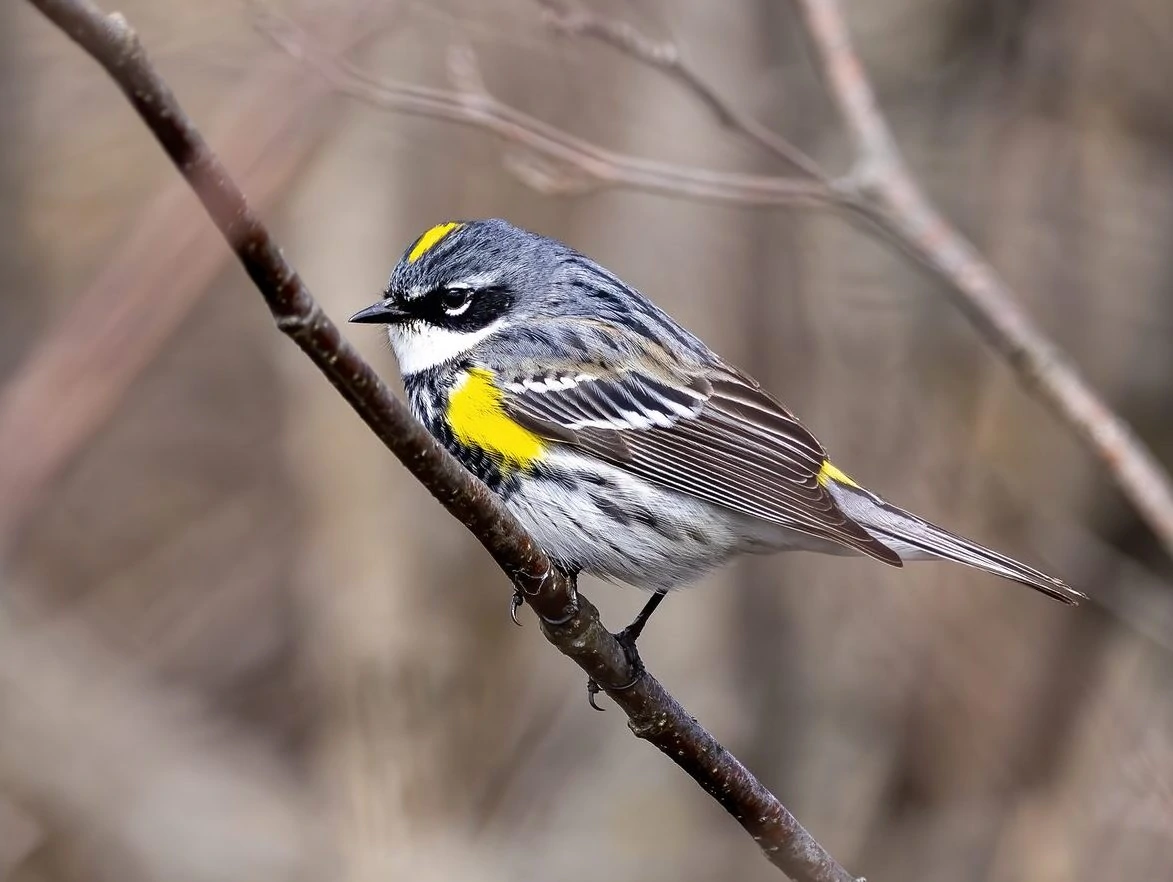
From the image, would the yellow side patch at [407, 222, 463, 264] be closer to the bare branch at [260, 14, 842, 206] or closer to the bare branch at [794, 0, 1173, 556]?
the bare branch at [260, 14, 842, 206]

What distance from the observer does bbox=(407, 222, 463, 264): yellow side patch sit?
16.6 ft

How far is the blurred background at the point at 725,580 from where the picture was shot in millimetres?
7648

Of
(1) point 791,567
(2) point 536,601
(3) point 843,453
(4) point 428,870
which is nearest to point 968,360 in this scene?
(3) point 843,453

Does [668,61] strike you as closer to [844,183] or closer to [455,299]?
[844,183]

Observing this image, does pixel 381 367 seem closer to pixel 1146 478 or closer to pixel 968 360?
pixel 968 360

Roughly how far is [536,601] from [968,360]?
5.52 meters

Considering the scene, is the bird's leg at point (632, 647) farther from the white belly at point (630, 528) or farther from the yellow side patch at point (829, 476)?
the yellow side patch at point (829, 476)

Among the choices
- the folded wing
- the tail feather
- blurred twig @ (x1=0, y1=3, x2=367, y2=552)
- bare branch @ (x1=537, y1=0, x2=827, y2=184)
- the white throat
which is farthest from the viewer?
bare branch @ (x1=537, y1=0, x2=827, y2=184)

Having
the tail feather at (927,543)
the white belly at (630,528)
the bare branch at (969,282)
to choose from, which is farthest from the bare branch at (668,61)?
the white belly at (630,528)

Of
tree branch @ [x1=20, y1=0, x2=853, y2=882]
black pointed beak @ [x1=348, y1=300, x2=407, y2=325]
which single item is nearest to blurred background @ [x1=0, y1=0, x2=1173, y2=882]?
black pointed beak @ [x1=348, y1=300, x2=407, y2=325]

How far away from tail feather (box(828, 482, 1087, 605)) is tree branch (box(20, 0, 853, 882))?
1.23 meters

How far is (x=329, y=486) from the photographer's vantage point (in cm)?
812

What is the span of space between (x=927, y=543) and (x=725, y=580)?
13.1 feet

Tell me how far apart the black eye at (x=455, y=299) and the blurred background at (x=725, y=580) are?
2138 millimetres
